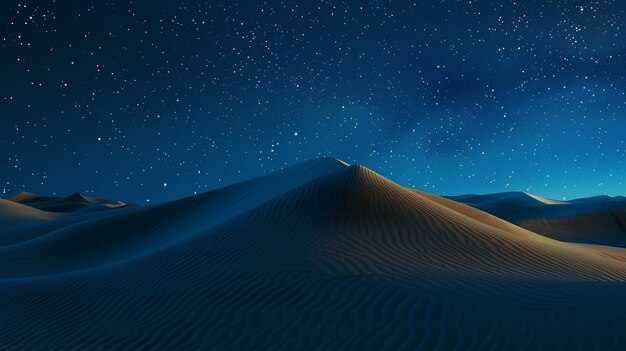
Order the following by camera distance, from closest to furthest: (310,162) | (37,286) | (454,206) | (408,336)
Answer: (408,336) → (37,286) → (310,162) → (454,206)

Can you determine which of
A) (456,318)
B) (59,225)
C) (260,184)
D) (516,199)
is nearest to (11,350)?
(456,318)

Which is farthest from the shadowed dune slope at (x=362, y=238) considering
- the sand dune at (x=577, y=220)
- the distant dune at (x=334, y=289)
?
the sand dune at (x=577, y=220)

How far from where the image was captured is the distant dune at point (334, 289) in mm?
4719

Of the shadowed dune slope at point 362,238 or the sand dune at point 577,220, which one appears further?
the sand dune at point 577,220

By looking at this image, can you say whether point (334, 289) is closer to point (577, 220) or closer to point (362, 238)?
point (362, 238)

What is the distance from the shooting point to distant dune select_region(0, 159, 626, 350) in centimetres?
472

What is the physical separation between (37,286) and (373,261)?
6.94m

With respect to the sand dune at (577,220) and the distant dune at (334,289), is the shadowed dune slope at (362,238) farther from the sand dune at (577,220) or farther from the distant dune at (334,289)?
the sand dune at (577,220)

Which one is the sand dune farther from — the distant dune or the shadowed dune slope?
the distant dune

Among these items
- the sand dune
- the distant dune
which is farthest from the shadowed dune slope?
the sand dune

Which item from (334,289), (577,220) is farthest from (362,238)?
(577,220)

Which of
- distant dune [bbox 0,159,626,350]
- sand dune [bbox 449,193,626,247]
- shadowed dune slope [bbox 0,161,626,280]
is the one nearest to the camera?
distant dune [bbox 0,159,626,350]

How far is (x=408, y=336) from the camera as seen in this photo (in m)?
4.58

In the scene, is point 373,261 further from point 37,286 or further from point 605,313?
point 37,286
